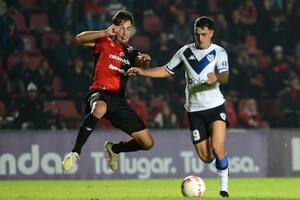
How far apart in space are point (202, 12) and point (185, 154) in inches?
233

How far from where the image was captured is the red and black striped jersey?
11383 millimetres

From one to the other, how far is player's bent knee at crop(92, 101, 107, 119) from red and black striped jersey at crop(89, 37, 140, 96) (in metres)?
0.24

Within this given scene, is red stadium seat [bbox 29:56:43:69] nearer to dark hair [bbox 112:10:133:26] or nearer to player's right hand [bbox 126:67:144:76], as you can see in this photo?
dark hair [bbox 112:10:133:26]

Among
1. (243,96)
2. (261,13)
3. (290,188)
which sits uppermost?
(261,13)

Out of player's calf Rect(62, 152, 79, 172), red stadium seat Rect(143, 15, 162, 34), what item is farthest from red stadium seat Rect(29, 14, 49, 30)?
player's calf Rect(62, 152, 79, 172)

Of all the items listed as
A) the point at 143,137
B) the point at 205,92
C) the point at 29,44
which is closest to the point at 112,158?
the point at 143,137

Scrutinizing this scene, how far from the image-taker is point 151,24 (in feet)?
69.9

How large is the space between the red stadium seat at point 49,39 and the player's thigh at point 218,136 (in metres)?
9.64

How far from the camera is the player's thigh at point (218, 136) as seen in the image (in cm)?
1071

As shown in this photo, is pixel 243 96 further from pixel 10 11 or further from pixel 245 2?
pixel 10 11

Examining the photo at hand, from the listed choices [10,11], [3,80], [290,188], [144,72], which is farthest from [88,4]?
[144,72]

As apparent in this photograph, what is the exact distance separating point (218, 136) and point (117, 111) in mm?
1515

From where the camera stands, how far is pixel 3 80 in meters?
18.2

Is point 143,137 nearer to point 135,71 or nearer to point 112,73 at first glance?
point 112,73
